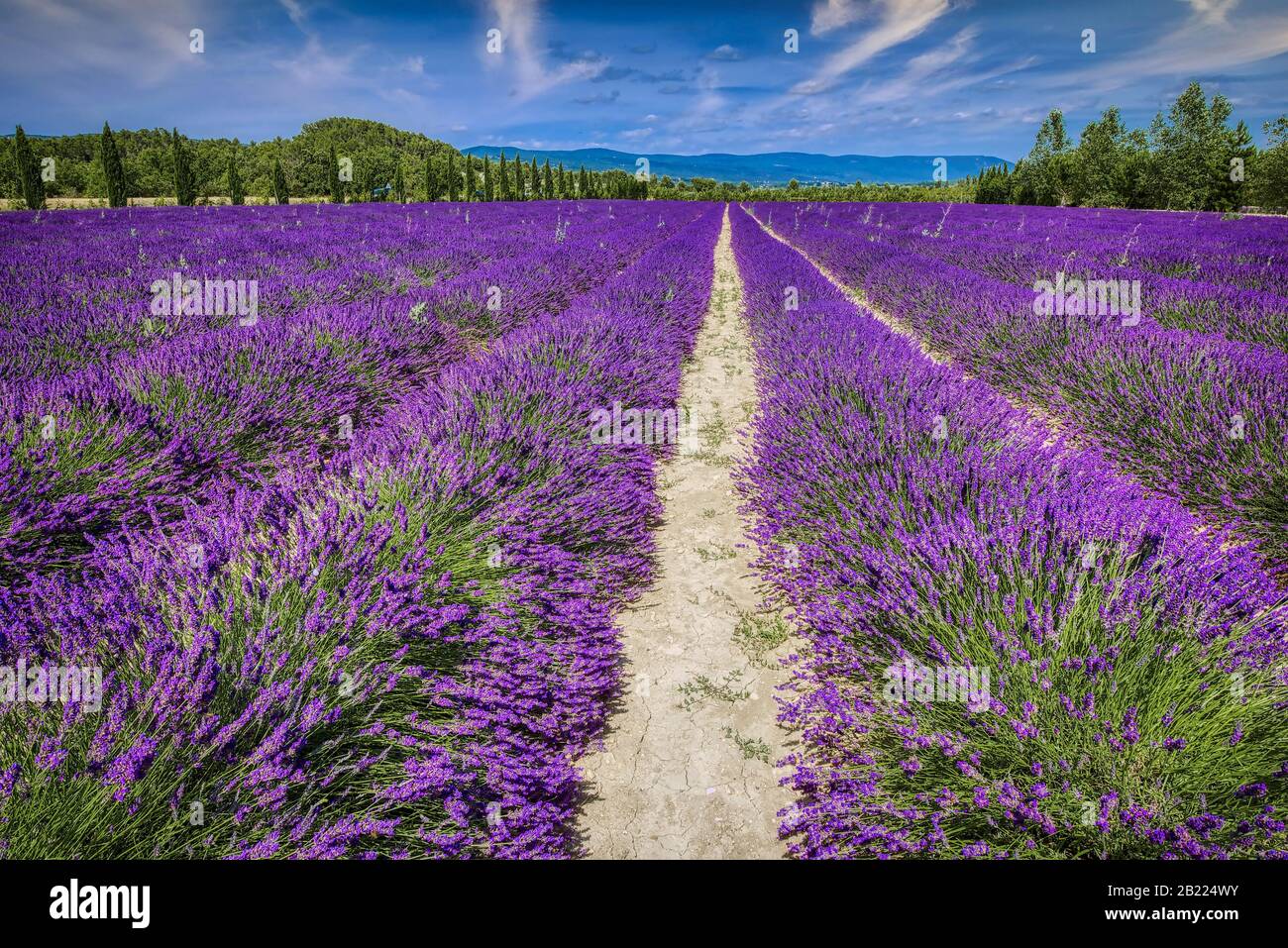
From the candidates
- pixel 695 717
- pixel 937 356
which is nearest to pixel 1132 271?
pixel 937 356

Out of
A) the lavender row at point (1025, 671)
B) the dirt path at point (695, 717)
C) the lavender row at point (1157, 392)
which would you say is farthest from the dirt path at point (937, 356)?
the dirt path at point (695, 717)

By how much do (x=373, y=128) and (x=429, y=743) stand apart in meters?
106

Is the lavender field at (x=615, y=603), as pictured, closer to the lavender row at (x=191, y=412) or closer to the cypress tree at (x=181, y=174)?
the lavender row at (x=191, y=412)

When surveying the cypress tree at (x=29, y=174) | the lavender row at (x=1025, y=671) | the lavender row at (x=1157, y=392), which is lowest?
the lavender row at (x=1025, y=671)

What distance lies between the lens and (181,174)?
26688 mm

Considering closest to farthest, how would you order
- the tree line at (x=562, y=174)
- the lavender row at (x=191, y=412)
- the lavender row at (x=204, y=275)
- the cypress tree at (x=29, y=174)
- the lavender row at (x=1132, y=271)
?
the lavender row at (x=191, y=412) < the lavender row at (x=204, y=275) < the lavender row at (x=1132, y=271) < the cypress tree at (x=29, y=174) < the tree line at (x=562, y=174)

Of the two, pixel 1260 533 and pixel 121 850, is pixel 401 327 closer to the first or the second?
pixel 121 850

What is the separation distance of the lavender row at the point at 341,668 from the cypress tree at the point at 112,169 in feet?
103

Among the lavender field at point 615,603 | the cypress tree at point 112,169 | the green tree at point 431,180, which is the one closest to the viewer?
the lavender field at point 615,603

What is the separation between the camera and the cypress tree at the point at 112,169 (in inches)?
914

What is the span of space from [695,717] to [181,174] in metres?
36.3

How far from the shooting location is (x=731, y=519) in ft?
11.2

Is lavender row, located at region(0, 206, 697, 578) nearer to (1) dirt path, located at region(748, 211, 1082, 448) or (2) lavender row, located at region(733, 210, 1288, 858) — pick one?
(2) lavender row, located at region(733, 210, 1288, 858)
